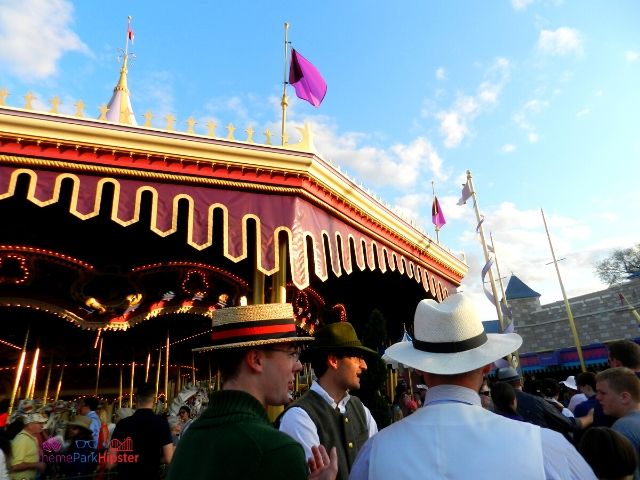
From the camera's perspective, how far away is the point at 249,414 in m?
1.57

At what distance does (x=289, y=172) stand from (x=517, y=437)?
20.1 feet

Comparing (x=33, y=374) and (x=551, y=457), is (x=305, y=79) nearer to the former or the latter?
(x=551, y=457)

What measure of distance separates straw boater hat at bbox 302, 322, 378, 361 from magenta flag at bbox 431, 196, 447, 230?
1325cm

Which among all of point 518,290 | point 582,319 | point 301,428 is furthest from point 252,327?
point 518,290

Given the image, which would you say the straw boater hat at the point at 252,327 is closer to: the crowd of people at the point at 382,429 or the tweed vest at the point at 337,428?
the crowd of people at the point at 382,429

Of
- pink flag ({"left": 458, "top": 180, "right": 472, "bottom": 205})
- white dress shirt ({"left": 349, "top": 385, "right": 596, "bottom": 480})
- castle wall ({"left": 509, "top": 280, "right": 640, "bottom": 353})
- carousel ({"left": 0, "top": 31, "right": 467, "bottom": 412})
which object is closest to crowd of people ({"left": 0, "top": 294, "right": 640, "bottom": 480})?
white dress shirt ({"left": 349, "top": 385, "right": 596, "bottom": 480})

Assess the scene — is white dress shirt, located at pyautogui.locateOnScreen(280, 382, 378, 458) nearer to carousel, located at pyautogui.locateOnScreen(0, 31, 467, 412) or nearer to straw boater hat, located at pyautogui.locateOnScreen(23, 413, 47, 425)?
carousel, located at pyautogui.locateOnScreen(0, 31, 467, 412)

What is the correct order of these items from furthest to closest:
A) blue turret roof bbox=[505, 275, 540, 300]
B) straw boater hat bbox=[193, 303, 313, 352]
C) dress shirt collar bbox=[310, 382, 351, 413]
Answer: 1. blue turret roof bbox=[505, 275, 540, 300]
2. dress shirt collar bbox=[310, 382, 351, 413]
3. straw boater hat bbox=[193, 303, 313, 352]

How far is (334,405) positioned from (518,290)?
4250 cm

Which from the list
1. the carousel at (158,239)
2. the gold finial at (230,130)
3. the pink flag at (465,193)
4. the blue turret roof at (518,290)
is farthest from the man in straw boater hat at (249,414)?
the blue turret roof at (518,290)

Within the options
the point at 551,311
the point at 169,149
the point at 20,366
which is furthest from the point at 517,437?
the point at 551,311

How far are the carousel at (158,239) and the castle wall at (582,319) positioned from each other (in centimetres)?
2442

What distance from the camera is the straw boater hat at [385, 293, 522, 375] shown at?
5.34 ft

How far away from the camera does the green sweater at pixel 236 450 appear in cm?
132
